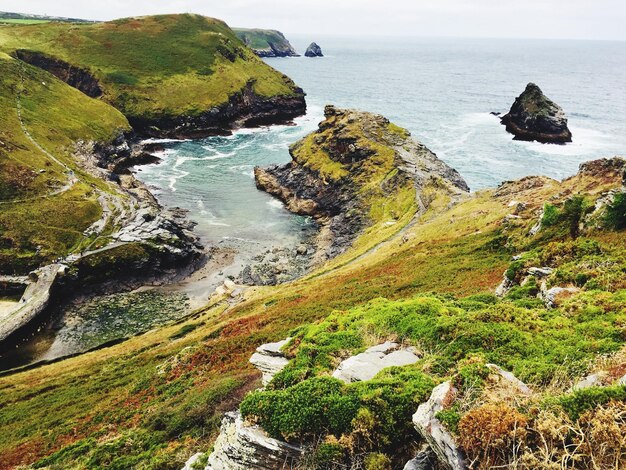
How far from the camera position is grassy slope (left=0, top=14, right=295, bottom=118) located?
159625 millimetres

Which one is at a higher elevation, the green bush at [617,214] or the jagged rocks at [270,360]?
the green bush at [617,214]

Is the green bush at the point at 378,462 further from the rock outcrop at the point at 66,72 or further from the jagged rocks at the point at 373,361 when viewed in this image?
the rock outcrop at the point at 66,72

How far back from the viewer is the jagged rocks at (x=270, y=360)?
19.3 metres

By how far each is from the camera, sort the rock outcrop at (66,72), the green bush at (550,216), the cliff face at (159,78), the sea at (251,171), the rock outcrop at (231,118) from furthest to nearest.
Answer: the rock outcrop at (66,72), the cliff face at (159,78), the rock outcrop at (231,118), the sea at (251,171), the green bush at (550,216)

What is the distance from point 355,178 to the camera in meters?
98.9

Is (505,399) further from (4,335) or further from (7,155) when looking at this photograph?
(7,155)

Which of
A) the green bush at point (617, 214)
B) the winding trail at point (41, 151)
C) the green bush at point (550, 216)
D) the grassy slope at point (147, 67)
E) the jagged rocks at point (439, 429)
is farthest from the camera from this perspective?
the grassy slope at point (147, 67)

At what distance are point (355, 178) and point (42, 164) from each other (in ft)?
234

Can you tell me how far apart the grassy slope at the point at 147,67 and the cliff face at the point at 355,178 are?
6844 centimetres

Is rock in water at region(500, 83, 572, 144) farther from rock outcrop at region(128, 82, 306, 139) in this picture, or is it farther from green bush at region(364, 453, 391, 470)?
green bush at region(364, 453, 391, 470)

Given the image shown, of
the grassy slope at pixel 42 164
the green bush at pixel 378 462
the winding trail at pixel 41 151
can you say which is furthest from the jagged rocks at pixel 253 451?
the winding trail at pixel 41 151

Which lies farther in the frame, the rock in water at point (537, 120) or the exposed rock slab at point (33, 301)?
the rock in water at point (537, 120)

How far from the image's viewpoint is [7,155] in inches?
3605

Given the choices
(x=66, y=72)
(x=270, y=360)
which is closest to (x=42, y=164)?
Answer: (x=66, y=72)
